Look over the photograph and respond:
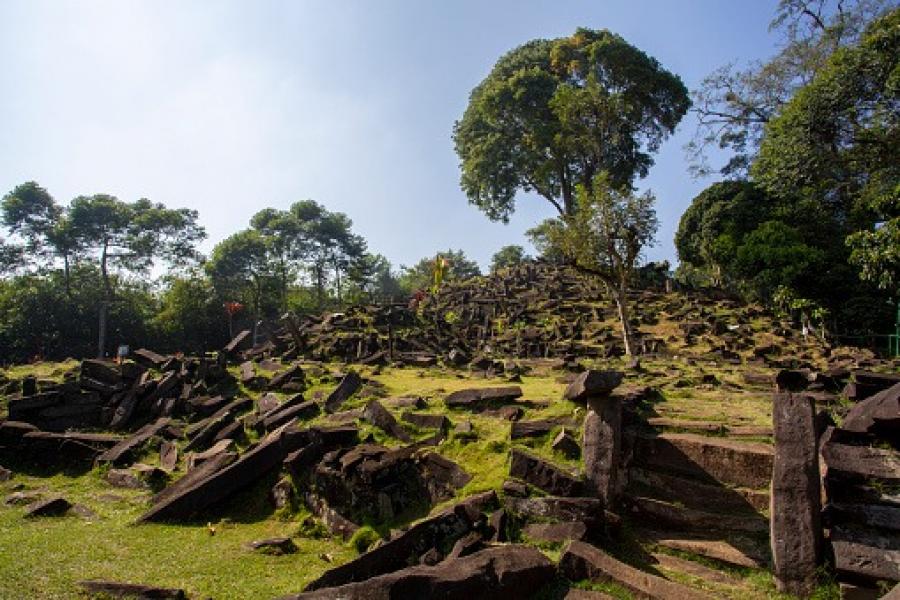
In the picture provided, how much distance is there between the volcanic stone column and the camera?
4824 mm

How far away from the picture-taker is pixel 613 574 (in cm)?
493

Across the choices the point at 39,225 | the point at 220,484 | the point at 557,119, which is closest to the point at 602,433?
the point at 220,484

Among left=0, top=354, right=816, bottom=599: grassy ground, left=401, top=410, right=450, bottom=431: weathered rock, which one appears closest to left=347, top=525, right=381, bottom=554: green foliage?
left=0, top=354, right=816, bottom=599: grassy ground

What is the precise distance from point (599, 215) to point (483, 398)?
1024cm

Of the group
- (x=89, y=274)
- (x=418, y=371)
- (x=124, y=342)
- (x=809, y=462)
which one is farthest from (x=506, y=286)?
(x=89, y=274)

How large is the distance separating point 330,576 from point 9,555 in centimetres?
415

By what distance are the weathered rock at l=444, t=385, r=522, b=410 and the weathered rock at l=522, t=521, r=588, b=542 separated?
11.4 ft

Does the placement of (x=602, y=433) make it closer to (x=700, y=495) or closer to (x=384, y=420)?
(x=700, y=495)

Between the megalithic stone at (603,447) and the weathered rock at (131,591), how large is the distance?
4512mm

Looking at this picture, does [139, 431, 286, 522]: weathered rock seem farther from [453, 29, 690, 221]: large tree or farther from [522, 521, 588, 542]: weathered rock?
[453, 29, 690, 221]: large tree

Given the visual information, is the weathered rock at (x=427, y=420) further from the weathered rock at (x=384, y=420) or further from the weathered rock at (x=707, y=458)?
the weathered rock at (x=707, y=458)

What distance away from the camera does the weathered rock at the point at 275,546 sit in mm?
6579

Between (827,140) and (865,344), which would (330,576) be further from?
(865,344)

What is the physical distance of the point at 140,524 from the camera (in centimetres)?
748
